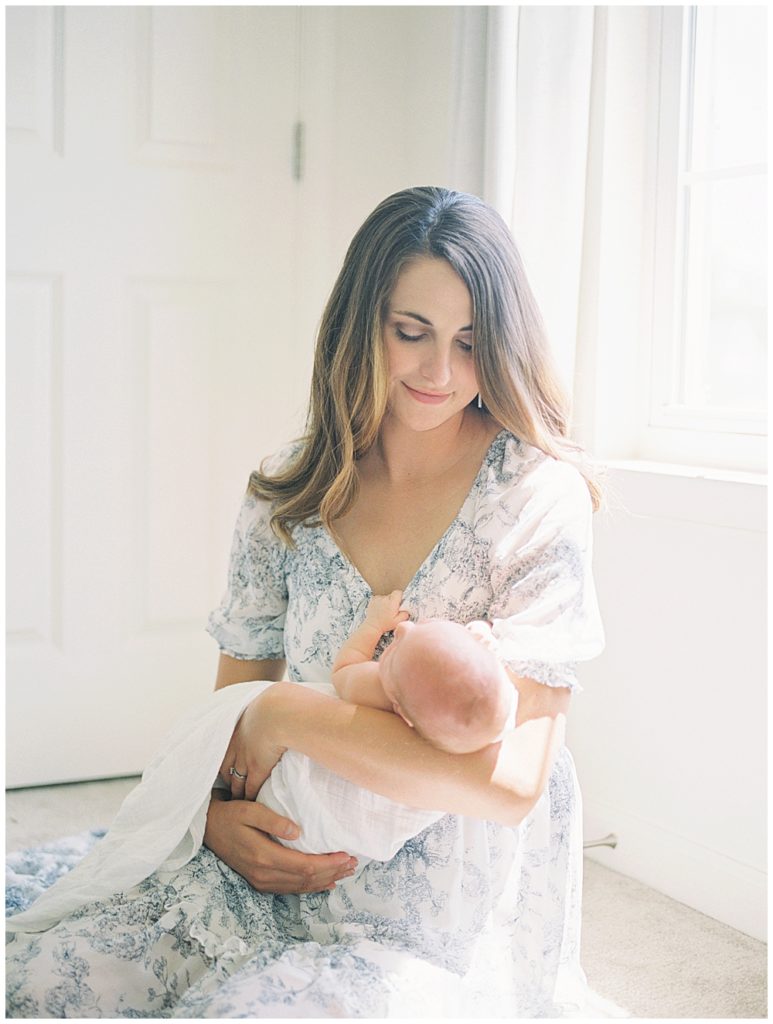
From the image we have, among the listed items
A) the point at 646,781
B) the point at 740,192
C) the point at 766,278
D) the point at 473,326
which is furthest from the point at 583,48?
the point at 646,781

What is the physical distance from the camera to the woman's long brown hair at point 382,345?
142 centimetres

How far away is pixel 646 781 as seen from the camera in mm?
2201

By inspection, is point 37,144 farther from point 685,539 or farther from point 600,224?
point 685,539

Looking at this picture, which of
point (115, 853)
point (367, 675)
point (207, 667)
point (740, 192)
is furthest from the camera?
point (207, 667)

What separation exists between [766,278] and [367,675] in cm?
132

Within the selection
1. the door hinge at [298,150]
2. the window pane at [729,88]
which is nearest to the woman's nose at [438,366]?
the window pane at [729,88]

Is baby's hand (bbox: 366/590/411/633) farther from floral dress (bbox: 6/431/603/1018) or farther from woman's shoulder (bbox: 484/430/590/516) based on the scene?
woman's shoulder (bbox: 484/430/590/516)

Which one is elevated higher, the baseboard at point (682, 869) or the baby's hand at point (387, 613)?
the baby's hand at point (387, 613)

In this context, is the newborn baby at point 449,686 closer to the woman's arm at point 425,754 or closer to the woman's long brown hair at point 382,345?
the woman's arm at point 425,754

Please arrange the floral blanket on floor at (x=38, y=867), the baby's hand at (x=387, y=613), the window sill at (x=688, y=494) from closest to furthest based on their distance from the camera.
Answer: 1. the baby's hand at (x=387, y=613)
2. the floral blanket on floor at (x=38, y=867)
3. the window sill at (x=688, y=494)

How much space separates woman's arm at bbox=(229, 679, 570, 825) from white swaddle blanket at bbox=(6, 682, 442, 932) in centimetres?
3

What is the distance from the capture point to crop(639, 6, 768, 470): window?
2.19m

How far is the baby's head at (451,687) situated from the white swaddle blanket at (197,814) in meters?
0.13

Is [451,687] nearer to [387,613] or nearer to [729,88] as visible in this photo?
[387,613]
